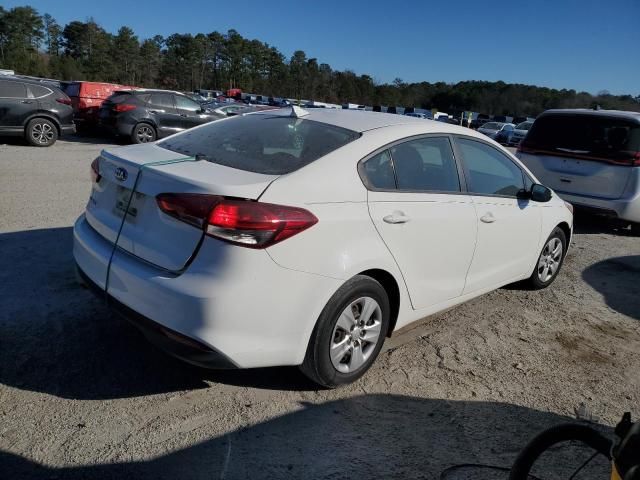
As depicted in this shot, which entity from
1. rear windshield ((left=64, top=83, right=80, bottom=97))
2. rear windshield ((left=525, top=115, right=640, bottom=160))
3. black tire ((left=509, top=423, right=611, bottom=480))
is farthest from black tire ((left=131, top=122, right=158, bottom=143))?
black tire ((left=509, top=423, right=611, bottom=480))

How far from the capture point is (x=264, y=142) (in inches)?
133

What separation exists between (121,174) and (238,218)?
933 millimetres

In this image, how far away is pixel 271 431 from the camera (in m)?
2.79

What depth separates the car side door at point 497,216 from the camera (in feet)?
13.0

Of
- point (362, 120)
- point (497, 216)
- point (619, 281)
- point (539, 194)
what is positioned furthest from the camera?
point (619, 281)

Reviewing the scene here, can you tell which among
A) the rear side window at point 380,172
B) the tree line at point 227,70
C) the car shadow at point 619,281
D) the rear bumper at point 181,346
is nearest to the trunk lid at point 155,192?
the rear bumper at point 181,346

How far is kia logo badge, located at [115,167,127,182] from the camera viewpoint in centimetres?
302

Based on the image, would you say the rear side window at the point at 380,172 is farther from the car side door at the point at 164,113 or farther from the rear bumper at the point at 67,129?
the car side door at the point at 164,113

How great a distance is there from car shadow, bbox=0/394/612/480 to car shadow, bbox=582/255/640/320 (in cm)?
243

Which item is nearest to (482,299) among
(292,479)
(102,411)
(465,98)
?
(292,479)

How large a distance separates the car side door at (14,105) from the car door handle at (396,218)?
1234 centimetres

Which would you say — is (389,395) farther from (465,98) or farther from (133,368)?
(465,98)

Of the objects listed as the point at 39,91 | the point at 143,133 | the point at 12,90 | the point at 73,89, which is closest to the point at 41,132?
the point at 39,91

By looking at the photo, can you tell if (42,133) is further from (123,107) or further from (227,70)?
(227,70)
